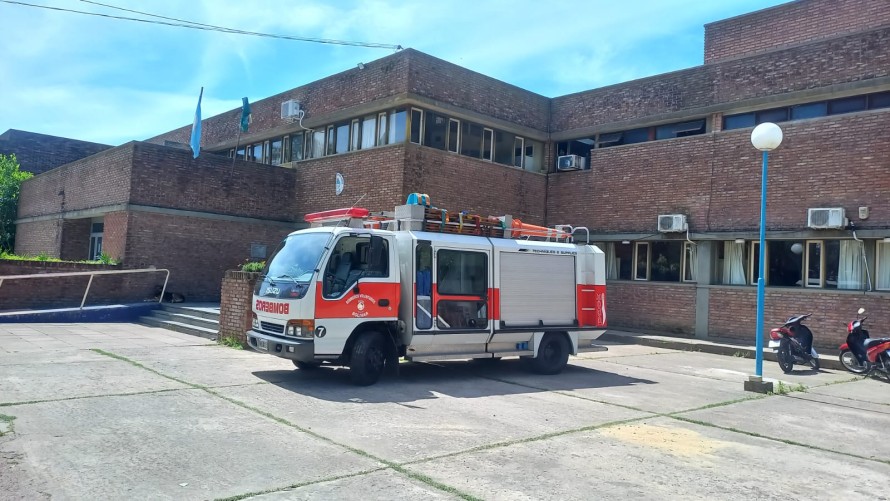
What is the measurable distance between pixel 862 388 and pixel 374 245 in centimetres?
860

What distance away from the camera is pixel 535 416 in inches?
312

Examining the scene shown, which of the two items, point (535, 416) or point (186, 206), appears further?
point (186, 206)

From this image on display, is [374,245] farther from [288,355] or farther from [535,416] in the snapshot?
[535,416]

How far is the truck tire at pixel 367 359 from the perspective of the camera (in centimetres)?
922

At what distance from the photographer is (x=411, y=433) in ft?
22.4

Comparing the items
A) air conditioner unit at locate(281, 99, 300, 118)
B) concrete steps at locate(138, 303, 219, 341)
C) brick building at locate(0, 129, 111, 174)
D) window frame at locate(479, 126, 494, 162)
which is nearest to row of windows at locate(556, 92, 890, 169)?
window frame at locate(479, 126, 494, 162)

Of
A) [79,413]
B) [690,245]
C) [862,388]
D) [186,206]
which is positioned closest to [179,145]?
[186,206]

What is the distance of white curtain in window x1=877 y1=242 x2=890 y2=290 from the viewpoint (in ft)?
46.3

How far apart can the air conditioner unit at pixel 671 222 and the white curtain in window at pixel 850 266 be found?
12.1 ft

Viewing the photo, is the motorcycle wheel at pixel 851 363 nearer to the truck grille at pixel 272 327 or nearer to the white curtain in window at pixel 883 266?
the white curtain in window at pixel 883 266

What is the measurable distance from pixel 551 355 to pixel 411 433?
533 centimetres

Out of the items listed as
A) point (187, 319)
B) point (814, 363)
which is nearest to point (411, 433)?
point (814, 363)

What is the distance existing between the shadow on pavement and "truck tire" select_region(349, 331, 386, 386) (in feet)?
0.45

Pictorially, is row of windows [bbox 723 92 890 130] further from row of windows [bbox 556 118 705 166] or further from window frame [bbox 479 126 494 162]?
window frame [bbox 479 126 494 162]
